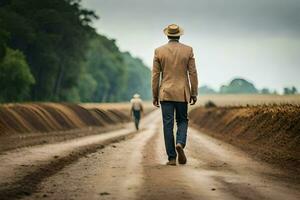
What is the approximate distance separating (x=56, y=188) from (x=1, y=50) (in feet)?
150

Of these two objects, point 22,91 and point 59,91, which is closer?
→ point 22,91

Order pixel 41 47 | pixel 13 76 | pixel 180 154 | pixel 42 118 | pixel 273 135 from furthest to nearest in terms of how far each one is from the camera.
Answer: pixel 41 47 < pixel 13 76 < pixel 42 118 < pixel 273 135 < pixel 180 154

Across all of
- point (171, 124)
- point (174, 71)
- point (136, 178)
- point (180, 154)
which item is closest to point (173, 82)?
point (174, 71)

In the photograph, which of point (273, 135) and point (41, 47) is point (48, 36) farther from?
point (273, 135)

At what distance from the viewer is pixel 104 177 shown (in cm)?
912

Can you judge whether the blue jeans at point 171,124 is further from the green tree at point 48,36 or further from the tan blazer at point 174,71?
the green tree at point 48,36

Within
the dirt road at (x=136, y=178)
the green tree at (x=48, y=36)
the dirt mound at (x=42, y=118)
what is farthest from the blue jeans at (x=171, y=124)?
the green tree at (x=48, y=36)

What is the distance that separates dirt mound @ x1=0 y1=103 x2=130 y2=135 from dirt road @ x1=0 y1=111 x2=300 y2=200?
42.2ft

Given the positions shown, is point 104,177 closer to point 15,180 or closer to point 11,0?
point 15,180

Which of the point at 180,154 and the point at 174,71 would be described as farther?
the point at 174,71

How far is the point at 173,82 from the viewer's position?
1146 centimetres

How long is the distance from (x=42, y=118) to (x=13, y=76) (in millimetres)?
26984

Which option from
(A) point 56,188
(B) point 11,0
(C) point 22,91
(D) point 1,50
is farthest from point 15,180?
(B) point 11,0

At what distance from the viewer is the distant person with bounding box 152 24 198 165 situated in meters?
11.4
